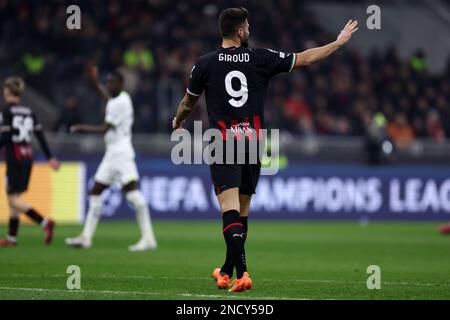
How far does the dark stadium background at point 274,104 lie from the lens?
22312 mm

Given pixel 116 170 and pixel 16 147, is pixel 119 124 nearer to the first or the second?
pixel 116 170

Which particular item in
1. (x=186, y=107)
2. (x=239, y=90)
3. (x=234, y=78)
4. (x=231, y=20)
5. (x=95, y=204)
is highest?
(x=231, y=20)

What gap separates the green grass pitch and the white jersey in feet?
4.79

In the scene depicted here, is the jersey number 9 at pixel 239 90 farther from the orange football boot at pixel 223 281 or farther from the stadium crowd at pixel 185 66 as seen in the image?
the stadium crowd at pixel 185 66

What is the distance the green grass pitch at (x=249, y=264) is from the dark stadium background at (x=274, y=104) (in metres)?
2.55

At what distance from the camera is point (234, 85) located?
902 cm

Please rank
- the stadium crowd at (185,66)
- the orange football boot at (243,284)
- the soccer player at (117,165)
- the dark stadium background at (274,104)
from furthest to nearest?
the stadium crowd at (185,66) < the dark stadium background at (274,104) < the soccer player at (117,165) < the orange football boot at (243,284)

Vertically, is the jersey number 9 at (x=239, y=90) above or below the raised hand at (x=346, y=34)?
below

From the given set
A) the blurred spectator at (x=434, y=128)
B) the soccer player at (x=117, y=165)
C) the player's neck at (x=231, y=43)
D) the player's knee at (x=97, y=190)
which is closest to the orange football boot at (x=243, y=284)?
the player's neck at (x=231, y=43)

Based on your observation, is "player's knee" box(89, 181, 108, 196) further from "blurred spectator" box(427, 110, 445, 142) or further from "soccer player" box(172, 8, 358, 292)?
"blurred spectator" box(427, 110, 445, 142)

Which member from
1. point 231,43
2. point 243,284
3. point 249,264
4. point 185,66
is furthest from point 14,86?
point 185,66

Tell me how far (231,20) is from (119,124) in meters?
5.99

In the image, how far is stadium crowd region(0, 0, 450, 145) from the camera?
23281mm
